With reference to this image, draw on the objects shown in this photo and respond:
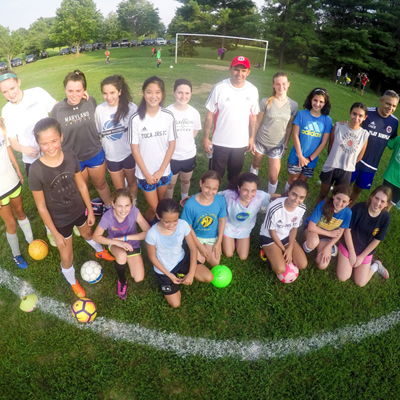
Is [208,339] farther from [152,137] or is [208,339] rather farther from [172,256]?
[152,137]

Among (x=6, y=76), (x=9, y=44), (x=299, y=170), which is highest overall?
(x=6, y=76)

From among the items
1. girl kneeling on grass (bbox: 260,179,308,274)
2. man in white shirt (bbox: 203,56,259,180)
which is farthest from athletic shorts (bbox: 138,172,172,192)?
girl kneeling on grass (bbox: 260,179,308,274)

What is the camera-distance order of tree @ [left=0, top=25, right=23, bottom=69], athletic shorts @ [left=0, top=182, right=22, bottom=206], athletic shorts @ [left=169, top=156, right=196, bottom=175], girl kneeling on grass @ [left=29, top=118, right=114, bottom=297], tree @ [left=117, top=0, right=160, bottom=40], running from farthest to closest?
1. tree @ [left=117, top=0, right=160, bottom=40]
2. tree @ [left=0, top=25, right=23, bottom=69]
3. athletic shorts @ [left=169, top=156, right=196, bottom=175]
4. athletic shorts @ [left=0, top=182, right=22, bottom=206]
5. girl kneeling on grass @ [left=29, top=118, right=114, bottom=297]

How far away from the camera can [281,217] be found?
3938 millimetres

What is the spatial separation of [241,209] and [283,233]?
727 mm

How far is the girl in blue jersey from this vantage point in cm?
428

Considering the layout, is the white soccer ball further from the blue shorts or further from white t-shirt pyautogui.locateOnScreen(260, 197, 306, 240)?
white t-shirt pyautogui.locateOnScreen(260, 197, 306, 240)

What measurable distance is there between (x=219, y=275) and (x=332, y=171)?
257 centimetres

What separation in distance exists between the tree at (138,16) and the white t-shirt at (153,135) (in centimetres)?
5911

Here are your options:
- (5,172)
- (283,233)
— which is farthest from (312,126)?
(5,172)

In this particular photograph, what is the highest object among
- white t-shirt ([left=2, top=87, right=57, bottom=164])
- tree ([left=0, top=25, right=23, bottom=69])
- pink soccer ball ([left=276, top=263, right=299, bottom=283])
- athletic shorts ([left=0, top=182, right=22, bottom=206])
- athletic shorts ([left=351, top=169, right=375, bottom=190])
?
white t-shirt ([left=2, top=87, right=57, bottom=164])

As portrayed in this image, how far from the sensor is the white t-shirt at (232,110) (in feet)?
13.6

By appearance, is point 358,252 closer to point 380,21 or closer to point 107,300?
point 107,300

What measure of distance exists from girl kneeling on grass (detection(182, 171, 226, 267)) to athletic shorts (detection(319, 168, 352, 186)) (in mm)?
2033
